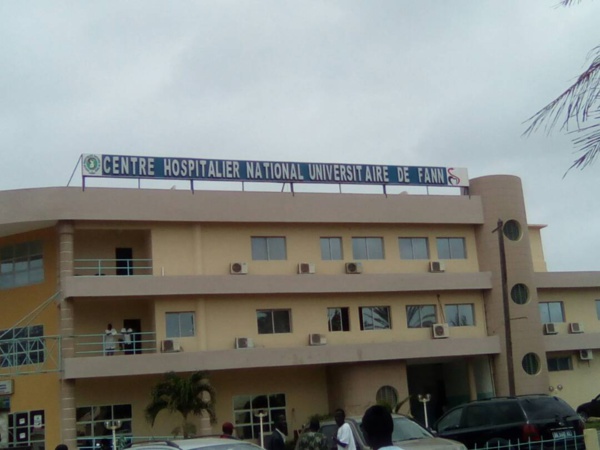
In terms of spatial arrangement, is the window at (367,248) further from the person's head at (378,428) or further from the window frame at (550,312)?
the person's head at (378,428)

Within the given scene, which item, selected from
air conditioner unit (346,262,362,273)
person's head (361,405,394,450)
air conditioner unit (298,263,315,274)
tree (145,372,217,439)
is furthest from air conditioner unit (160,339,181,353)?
person's head (361,405,394,450)

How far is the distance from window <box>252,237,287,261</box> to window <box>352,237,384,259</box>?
3.21 m

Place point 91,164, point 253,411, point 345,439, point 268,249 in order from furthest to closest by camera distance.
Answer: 1. point 268,249
2. point 253,411
3. point 91,164
4. point 345,439

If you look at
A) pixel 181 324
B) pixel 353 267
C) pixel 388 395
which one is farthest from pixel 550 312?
pixel 181 324

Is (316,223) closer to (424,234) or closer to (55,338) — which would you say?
(424,234)

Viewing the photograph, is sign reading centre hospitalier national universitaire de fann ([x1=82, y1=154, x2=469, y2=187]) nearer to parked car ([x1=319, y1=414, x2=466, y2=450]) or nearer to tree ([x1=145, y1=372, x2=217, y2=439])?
tree ([x1=145, y1=372, x2=217, y2=439])

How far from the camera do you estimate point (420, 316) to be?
120 ft

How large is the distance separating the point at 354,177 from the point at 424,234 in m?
4.28

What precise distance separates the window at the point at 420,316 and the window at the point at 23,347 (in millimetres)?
14829

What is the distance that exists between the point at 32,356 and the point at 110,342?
297 centimetres

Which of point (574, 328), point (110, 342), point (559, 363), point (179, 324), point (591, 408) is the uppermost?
point (179, 324)

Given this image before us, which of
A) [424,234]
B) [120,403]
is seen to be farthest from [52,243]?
[424,234]

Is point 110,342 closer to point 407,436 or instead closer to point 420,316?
point 420,316

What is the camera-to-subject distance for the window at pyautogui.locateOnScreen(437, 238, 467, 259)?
37469 millimetres
